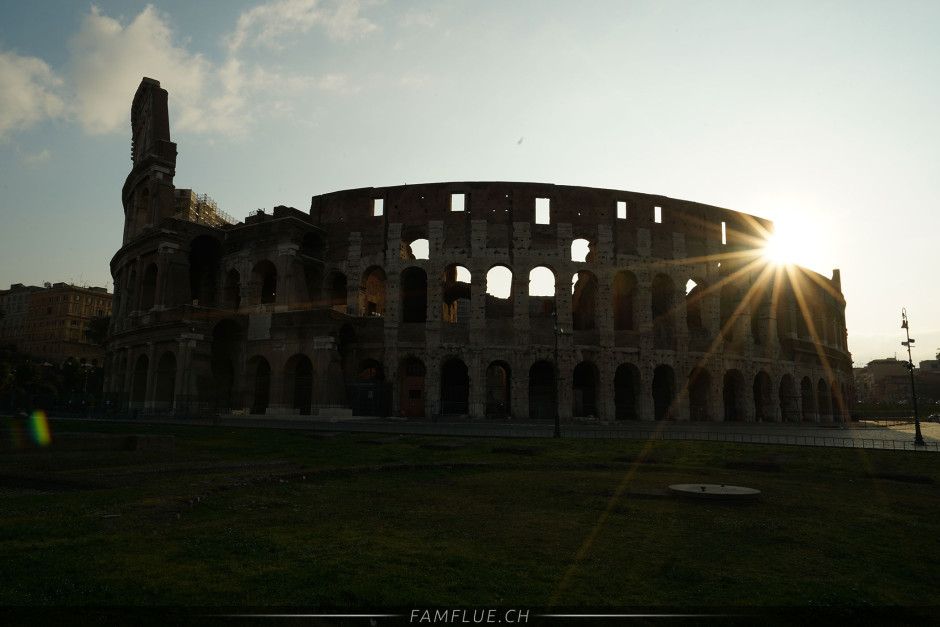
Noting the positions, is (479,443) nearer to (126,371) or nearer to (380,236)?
(380,236)

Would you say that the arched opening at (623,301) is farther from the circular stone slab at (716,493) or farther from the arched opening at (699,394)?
the circular stone slab at (716,493)

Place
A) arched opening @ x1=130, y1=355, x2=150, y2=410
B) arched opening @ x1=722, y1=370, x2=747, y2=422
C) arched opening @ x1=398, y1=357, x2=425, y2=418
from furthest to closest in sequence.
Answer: arched opening @ x1=722, y1=370, x2=747, y2=422 → arched opening @ x1=130, y1=355, x2=150, y2=410 → arched opening @ x1=398, y1=357, x2=425, y2=418

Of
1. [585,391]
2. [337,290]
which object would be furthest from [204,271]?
[585,391]

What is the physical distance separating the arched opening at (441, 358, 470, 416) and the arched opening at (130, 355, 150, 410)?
19707 millimetres

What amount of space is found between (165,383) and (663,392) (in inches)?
1330

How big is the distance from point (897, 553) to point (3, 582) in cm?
964

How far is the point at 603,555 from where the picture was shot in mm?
6758

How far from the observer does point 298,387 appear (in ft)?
125

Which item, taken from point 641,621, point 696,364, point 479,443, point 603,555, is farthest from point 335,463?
point 696,364

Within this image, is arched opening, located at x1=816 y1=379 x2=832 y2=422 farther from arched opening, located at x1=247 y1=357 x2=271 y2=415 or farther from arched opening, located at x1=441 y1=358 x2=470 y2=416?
arched opening, located at x1=247 y1=357 x2=271 y2=415

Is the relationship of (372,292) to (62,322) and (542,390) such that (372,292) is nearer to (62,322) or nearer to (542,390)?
(542,390)

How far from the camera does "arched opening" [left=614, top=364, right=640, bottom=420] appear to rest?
39.6 meters

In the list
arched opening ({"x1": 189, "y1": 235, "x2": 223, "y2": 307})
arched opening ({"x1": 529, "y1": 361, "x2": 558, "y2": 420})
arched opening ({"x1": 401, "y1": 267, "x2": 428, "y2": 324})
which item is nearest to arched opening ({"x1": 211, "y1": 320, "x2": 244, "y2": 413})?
arched opening ({"x1": 189, "y1": 235, "x2": 223, "y2": 307})

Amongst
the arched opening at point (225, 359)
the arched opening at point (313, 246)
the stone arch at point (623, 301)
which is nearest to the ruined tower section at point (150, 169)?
the arched opening at point (225, 359)
